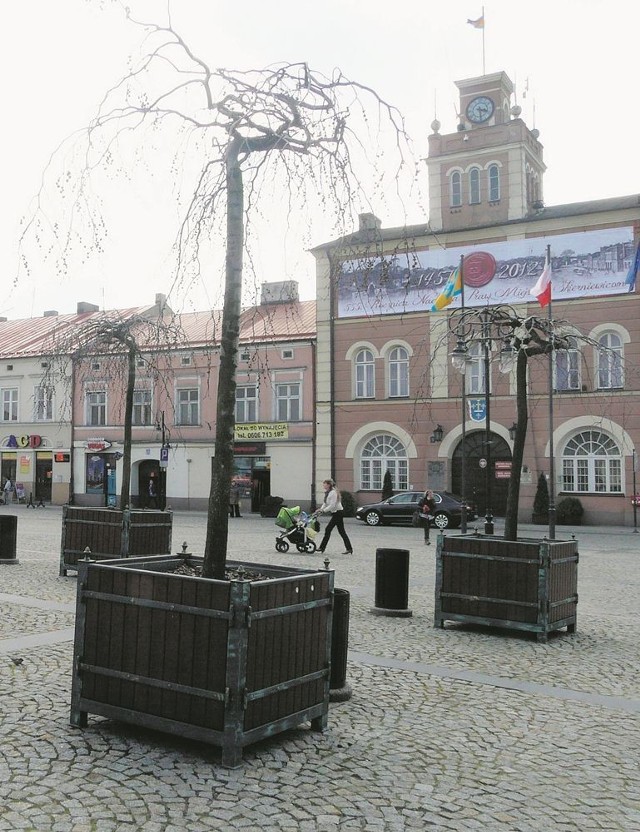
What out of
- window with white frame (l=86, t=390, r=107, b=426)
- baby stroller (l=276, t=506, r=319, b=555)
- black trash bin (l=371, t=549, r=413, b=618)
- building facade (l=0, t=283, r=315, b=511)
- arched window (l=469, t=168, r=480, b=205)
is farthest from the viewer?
window with white frame (l=86, t=390, r=107, b=426)

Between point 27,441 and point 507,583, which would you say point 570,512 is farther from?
point 27,441

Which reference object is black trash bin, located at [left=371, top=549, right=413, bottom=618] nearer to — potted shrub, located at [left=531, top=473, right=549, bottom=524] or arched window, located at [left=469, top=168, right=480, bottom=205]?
potted shrub, located at [left=531, top=473, right=549, bottom=524]

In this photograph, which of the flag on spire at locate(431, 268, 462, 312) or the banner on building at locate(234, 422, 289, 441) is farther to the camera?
the banner on building at locate(234, 422, 289, 441)

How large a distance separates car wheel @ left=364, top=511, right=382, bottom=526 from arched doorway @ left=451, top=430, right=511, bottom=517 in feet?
16.3

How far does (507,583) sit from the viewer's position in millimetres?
9680

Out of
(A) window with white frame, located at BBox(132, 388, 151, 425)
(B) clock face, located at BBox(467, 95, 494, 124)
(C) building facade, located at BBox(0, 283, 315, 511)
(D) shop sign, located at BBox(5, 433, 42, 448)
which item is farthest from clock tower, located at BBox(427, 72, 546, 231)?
(D) shop sign, located at BBox(5, 433, 42, 448)

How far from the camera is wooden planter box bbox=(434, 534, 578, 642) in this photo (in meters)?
9.44

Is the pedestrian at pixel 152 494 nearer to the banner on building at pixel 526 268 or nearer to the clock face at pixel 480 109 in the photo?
the banner on building at pixel 526 268

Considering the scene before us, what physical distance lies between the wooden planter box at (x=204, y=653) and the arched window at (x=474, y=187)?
3157 centimetres

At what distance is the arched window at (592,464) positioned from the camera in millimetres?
31953

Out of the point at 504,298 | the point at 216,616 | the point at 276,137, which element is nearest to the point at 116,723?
the point at 216,616

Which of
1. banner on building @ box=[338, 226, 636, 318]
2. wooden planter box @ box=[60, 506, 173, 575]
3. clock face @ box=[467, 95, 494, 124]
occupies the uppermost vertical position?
clock face @ box=[467, 95, 494, 124]

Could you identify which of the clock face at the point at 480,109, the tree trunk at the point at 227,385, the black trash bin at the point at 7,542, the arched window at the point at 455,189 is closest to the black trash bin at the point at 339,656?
the tree trunk at the point at 227,385

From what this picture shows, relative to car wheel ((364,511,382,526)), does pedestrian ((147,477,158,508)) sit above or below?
above
